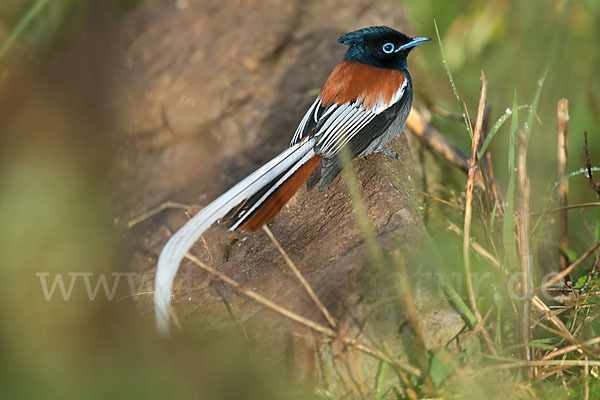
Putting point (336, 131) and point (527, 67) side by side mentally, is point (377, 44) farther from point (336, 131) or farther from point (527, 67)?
point (527, 67)

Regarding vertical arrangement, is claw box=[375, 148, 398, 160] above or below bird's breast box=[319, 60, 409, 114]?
below

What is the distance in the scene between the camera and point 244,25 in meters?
3.98

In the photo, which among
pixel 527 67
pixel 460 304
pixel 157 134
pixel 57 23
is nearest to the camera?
pixel 460 304

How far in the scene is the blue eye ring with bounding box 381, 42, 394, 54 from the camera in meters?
3.01

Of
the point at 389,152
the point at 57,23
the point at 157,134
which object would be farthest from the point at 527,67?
the point at 57,23

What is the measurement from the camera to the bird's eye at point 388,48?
3014mm

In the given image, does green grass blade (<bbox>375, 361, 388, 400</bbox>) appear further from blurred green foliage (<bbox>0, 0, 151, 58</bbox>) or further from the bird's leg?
blurred green foliage (<bbox>0, 0, 151, 58</bbox>)

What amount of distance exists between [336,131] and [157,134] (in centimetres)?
153

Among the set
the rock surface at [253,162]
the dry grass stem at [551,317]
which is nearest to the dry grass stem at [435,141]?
the rock surface at [253,162]

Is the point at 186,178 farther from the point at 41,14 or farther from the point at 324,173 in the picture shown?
the point at 41,14

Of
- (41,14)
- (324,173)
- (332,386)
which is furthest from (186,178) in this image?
(41,14)

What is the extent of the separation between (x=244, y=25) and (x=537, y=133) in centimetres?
213

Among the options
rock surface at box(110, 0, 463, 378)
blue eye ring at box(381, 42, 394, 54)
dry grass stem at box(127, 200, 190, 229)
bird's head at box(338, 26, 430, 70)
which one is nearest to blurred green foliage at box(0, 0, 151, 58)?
rock surface at box(110, 0, 463, 378)

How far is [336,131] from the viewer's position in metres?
2.67
